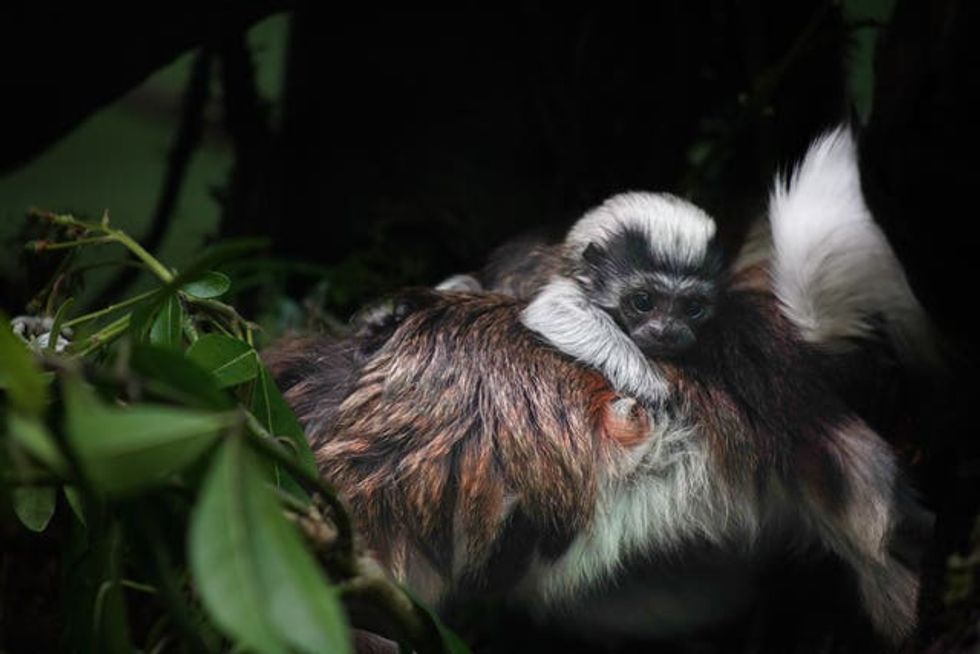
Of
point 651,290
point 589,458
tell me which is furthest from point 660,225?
point 589,458

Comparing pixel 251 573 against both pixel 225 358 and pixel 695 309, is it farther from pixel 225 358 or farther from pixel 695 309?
pixel 695 309

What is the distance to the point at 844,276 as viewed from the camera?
169 cm

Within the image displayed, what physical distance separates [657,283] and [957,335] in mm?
421

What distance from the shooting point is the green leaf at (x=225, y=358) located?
4.56 ft

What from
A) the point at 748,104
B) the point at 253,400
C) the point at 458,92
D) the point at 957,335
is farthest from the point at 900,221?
the point at 458,92

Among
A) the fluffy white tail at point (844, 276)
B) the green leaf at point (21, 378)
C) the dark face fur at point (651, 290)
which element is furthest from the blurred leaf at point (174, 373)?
the fluffy white tail at point (844, 276)

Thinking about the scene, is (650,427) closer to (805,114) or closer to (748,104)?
(805,114)

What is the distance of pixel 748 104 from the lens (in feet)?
7.34

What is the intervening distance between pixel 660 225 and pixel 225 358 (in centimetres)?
72

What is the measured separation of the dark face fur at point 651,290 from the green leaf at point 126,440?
934 mm

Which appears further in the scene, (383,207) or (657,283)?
(383,207)

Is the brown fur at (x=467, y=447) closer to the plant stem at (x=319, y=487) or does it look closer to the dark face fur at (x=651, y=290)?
the dark face fur at (x=651, y=290)

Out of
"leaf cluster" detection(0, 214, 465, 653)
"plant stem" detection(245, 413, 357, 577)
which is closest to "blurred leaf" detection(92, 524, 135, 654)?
"leaf cluster" detection(0, 214, 465, 653)

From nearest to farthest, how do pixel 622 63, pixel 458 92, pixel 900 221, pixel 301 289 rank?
pixel 900 221
pixel 622 63
pixel 458 92
pixel 301 289
